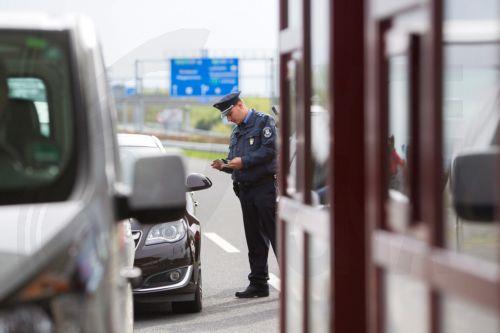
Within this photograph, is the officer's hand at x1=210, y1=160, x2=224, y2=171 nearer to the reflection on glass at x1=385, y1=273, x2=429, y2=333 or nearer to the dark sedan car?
the dark sedan car

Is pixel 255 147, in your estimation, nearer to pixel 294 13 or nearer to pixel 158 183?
pixel 294 13

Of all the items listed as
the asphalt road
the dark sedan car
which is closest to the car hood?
the asphalt road

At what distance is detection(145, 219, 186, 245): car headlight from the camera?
407 inches

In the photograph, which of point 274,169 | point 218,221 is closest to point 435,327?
point 274,169

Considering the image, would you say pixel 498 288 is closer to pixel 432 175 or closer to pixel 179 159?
pixel 432 175

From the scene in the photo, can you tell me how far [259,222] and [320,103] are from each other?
6.83m

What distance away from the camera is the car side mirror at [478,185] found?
2807 mm

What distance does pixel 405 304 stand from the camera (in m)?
3.59

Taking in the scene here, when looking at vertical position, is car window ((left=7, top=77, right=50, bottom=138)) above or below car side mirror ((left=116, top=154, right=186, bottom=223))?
above

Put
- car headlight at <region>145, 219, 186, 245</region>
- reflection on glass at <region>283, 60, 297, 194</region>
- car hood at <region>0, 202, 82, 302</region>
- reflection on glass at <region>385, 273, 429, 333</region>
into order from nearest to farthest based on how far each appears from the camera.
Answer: car hood at <region>0, 202, 82, 302</region> < reflection on glass at <region>385, 273, 429, 333</region> < reflection on glass at <region>283, 60, 297, 194</region> < car headlight at <region>145, 219, 186, 245</region>

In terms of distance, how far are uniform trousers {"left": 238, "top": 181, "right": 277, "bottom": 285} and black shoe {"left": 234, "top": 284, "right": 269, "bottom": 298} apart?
0.16 feet

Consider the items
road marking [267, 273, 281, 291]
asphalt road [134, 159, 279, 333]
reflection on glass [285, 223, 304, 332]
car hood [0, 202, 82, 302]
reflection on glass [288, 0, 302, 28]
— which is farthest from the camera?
road marking [267, 273, 281, 291]

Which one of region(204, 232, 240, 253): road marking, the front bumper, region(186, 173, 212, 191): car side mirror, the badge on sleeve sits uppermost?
the badge on sleeve

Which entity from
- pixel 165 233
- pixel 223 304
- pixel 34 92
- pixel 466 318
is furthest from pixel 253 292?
pixel 466 318
